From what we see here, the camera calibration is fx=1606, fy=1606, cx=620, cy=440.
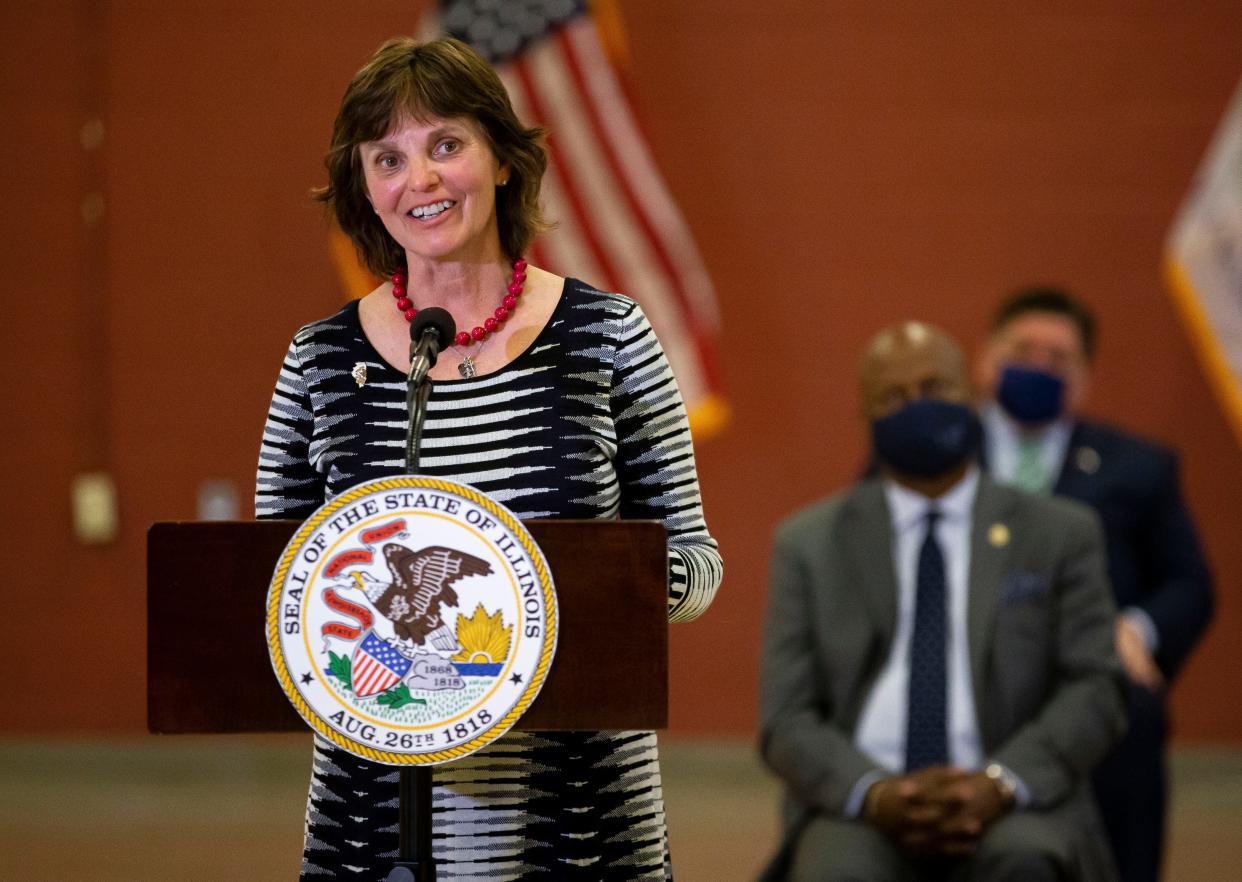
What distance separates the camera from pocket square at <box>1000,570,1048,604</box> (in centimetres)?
286

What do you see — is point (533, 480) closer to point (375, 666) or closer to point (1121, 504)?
point (375, 666)

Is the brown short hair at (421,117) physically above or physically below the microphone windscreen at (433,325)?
above

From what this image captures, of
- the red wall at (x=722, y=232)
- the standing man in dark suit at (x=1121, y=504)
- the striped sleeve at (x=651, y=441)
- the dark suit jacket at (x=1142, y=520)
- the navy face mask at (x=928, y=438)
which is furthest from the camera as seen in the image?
the red wall at (x=722, y=232)

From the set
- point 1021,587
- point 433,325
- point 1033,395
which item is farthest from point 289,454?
point 1033,395

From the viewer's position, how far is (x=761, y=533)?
17.9 ft

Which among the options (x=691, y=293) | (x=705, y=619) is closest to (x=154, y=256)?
(x=691, y=293)

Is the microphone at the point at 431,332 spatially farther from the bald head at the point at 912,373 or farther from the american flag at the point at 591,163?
the american flag at the point at 591,163

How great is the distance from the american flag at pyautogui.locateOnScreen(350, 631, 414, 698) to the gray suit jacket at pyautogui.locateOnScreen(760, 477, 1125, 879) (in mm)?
1608

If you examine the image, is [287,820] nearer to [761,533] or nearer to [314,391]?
[761,533]

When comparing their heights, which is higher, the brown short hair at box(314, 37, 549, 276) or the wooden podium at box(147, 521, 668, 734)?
the brown short hair at box(314, 37, 549, 276)

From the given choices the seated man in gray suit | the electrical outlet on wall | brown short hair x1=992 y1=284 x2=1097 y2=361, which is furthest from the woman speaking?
the electrical outlet on wall

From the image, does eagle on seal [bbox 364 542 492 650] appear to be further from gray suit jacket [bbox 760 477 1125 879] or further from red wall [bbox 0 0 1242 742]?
red wall [bbox 0 0 1242 742]

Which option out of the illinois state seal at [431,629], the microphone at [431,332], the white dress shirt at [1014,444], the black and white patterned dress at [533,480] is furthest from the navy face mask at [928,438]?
the illinois state seal at [431,629]

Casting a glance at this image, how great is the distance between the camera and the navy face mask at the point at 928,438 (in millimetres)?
2951
